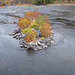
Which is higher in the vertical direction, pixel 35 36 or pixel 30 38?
pixel 35 36

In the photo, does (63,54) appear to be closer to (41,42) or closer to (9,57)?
(41,42)

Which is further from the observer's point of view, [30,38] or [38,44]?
[30,38]

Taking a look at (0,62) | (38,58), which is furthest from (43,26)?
(0,62)

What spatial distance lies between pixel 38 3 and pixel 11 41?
90359 millimetres

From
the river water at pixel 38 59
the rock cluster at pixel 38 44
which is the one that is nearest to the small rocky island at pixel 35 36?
the rock cluster at pixel 38 44

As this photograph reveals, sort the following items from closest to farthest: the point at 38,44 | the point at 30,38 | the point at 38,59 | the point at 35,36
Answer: the point at 38,59, the point at 38,44, the point at 30,38, the point at 35,36

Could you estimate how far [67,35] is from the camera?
2962 centimetres

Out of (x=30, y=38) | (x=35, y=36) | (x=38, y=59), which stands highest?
(x=35, y=36)

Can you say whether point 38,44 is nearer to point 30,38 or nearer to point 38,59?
point 30,38

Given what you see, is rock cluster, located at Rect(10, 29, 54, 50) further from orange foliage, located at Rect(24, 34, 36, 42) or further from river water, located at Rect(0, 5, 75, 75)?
river water, located at Rect(0, 5, 75, 75)

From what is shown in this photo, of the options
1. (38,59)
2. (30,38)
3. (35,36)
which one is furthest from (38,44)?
(38,59)

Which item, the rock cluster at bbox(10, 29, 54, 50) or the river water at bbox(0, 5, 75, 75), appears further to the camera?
the rock cluster at bbox(10, 29, 54, 50)

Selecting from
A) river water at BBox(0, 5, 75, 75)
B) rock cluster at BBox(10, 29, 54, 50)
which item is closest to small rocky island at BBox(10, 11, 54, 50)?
rock cluster at BBox(10, 29, 54, 50)

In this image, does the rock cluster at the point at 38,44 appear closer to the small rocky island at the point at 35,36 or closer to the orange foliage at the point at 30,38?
the small rocky island at the point at 35,36
